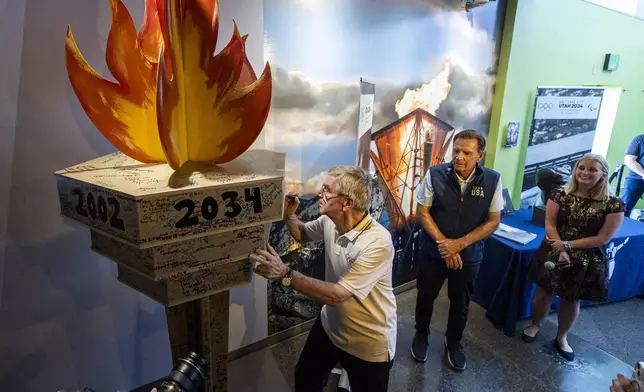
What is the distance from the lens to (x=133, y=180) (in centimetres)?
90

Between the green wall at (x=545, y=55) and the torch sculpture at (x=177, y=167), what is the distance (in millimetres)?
2988

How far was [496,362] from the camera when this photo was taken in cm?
243

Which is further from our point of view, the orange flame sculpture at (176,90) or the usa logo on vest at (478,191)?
the usa logo on vest at (478,191)

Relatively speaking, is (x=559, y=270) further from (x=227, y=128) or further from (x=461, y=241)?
(x=227, y=128)

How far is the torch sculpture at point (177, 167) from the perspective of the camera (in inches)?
33.7

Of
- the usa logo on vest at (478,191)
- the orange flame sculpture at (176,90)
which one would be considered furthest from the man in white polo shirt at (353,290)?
the usa logo on vest at (478,191)

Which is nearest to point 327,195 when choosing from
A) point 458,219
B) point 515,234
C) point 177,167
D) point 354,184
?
point 354,184

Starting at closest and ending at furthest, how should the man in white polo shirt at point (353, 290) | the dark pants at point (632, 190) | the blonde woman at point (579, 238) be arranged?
1. the man in white polo shirt at point (353, 290)
2. the blonde woman at point (579, 238)
3. the dark pants at point (632, 190)

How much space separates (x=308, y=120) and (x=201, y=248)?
4.90 ft

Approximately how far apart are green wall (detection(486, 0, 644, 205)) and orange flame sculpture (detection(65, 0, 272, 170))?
304 centimetres

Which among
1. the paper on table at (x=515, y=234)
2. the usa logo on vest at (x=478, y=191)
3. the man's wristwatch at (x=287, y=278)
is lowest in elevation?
the paper on table at (x=515, y=234)

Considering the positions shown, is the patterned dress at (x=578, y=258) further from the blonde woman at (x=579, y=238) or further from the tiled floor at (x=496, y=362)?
the tiled floor at (x=496, y=362)

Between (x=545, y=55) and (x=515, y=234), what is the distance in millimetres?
1870

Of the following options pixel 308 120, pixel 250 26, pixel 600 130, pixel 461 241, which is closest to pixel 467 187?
pixel 461 241
